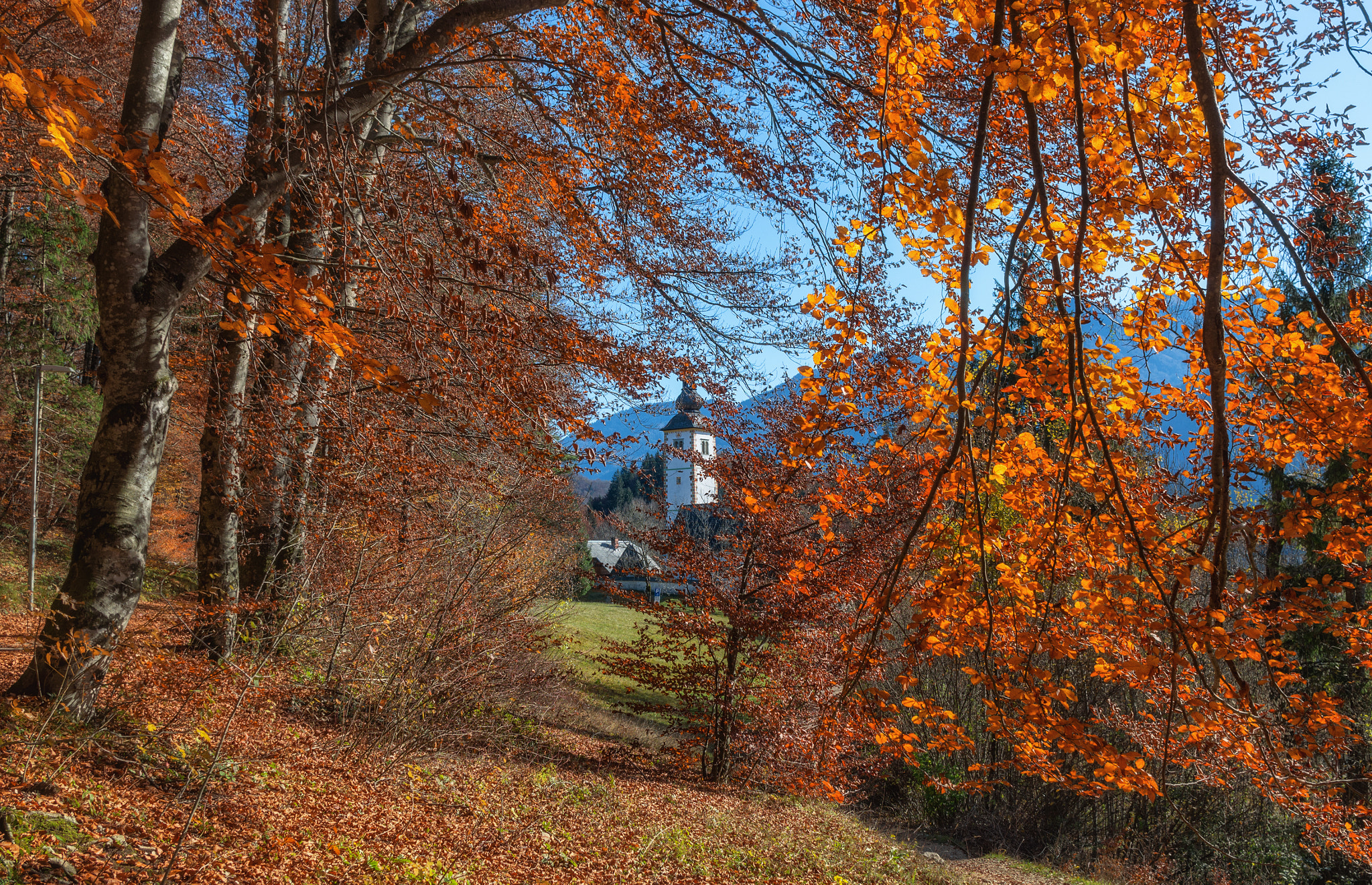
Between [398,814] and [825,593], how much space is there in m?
5.41

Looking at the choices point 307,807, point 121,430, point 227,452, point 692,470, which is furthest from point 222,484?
point 692,470

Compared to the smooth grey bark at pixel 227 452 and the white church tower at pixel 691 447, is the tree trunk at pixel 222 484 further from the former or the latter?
the white church tower at pixel 691 447

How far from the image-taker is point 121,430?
184 inches

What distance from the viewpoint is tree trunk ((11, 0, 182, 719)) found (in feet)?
14.9

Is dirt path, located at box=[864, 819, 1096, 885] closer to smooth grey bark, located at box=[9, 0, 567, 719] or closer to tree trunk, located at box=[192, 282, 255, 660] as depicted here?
tree trunk, located at box=[192, 282, 255, 660]

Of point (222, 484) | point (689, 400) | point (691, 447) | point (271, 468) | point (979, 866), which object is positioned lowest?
point (979, 866)

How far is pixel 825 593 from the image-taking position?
356 inches

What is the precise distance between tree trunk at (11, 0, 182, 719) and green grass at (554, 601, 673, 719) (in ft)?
15.2

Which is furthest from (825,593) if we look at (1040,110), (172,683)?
(172,683)

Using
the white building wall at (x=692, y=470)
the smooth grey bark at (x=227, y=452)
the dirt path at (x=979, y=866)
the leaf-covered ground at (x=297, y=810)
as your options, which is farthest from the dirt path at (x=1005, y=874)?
the smooth grey bark at (x=227, y=452)

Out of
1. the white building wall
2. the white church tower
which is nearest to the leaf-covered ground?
the white building wall

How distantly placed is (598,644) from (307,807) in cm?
1462

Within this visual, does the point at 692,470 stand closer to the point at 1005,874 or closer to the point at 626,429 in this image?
the point at 626,429

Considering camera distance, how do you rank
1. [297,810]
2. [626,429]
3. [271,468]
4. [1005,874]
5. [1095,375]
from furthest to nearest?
1. [1005,874]
2. [271,468]
3. [626,429]
4. [297,810]
5. [1095,375]
